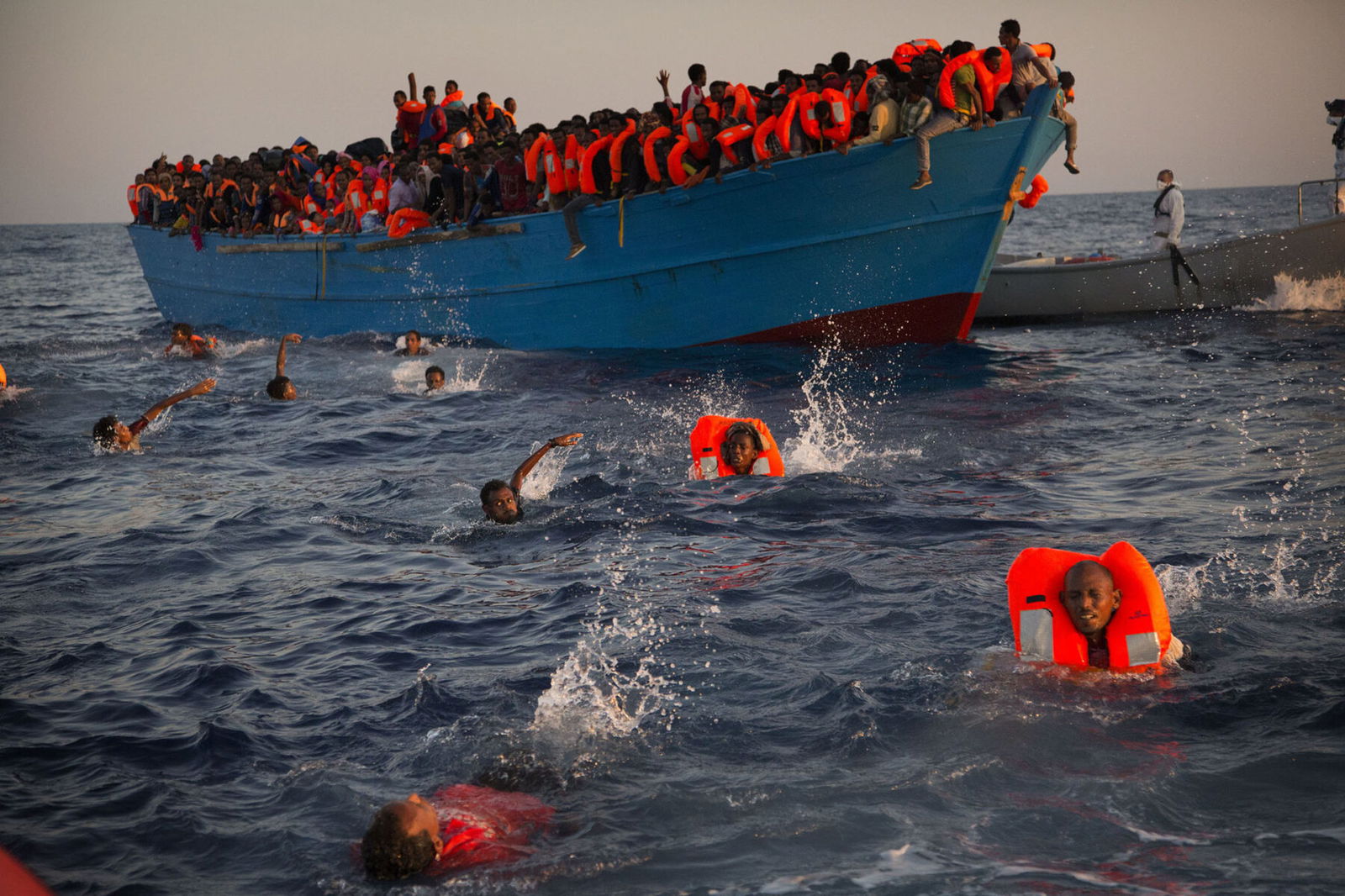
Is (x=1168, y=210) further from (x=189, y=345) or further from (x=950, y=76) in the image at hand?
(x=189, y=345)

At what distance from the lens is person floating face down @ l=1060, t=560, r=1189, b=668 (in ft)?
18.6

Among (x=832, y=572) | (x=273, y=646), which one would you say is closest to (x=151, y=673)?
(x=273, y=646)

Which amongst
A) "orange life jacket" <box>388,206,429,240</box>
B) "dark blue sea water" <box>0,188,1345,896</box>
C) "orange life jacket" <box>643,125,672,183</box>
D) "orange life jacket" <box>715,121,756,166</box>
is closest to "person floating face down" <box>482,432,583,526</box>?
"dark blue sea water" <box>0,188,1345,896</box>

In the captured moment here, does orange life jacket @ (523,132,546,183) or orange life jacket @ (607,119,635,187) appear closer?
orange life jacket @ (607,119,635,187)

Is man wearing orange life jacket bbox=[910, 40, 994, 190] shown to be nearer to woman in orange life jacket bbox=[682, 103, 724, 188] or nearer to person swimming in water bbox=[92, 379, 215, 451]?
woman in orange life jacket bbox=[682, 103, 724, 188]

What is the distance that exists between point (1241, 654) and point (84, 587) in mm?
7365

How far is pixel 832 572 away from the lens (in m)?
7.76

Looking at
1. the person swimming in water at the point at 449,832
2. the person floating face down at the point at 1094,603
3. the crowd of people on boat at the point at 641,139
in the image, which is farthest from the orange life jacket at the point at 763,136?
the person swimming in water at the point at 449,832

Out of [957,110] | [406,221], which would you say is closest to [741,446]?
[957,110]

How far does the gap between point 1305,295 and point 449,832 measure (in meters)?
18.2

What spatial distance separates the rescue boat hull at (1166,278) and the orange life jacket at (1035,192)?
516cm

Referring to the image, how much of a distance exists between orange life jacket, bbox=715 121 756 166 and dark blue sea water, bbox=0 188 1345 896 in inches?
132

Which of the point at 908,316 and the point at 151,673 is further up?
the point at 908,316

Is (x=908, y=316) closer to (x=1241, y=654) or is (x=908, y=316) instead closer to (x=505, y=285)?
(x=505, y=285)
